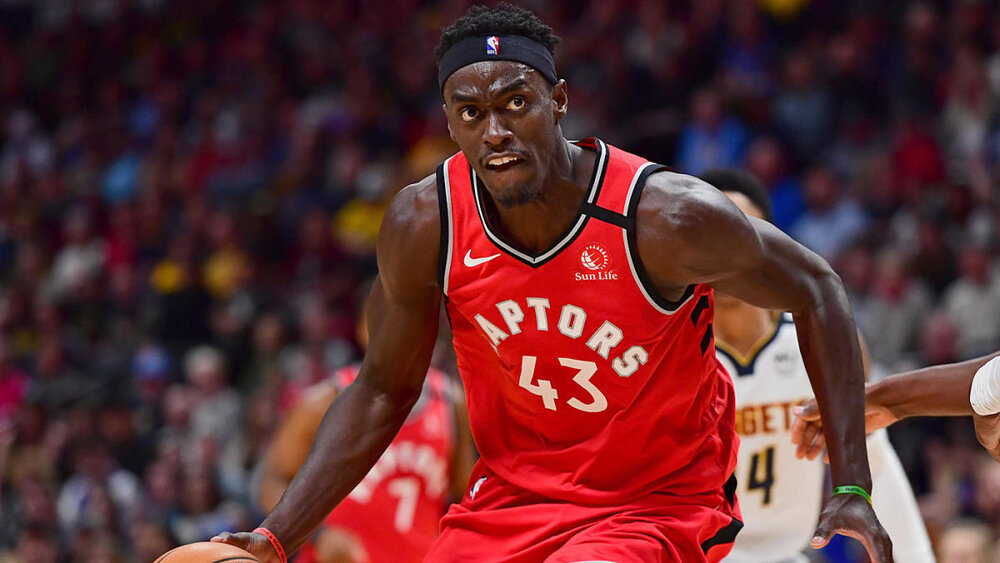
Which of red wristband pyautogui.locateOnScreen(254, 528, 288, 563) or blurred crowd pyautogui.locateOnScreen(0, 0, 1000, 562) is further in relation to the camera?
blurred crowd pyautogui.locateOnScreen(0, 0, 1000, 562)

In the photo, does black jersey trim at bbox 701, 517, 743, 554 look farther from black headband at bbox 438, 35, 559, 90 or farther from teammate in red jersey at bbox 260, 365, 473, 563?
teammate in red jersey at bbox 260, 365, 473, 563

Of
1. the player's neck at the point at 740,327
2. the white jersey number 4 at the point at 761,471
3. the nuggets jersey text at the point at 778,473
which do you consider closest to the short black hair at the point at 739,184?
the player's neck at the point at 740,327

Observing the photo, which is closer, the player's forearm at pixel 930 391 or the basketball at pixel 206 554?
the basketball at pixel 206 554

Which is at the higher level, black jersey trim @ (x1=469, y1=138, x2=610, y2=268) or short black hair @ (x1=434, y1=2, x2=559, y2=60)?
short black hair @ (x1=434, y1=2, x2=559, y2=60)

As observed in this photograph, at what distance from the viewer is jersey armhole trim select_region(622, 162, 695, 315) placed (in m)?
3.45

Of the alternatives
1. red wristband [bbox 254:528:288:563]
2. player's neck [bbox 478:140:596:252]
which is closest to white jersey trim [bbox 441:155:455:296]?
player's neck [bbox 478:140:596:252]

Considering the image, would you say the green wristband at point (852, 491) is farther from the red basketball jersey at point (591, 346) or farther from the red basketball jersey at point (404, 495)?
the red basketball jersey at point (404, 495)

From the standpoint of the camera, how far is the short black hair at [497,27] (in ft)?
11.6

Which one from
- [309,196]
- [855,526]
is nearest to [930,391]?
[855,526]

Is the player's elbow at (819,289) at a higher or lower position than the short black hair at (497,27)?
lower

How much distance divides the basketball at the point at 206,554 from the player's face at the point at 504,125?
1.17 meters

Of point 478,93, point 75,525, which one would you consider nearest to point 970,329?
point 478,93

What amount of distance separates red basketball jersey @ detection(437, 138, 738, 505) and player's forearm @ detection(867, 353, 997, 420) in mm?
637

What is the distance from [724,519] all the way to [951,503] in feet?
14.0
